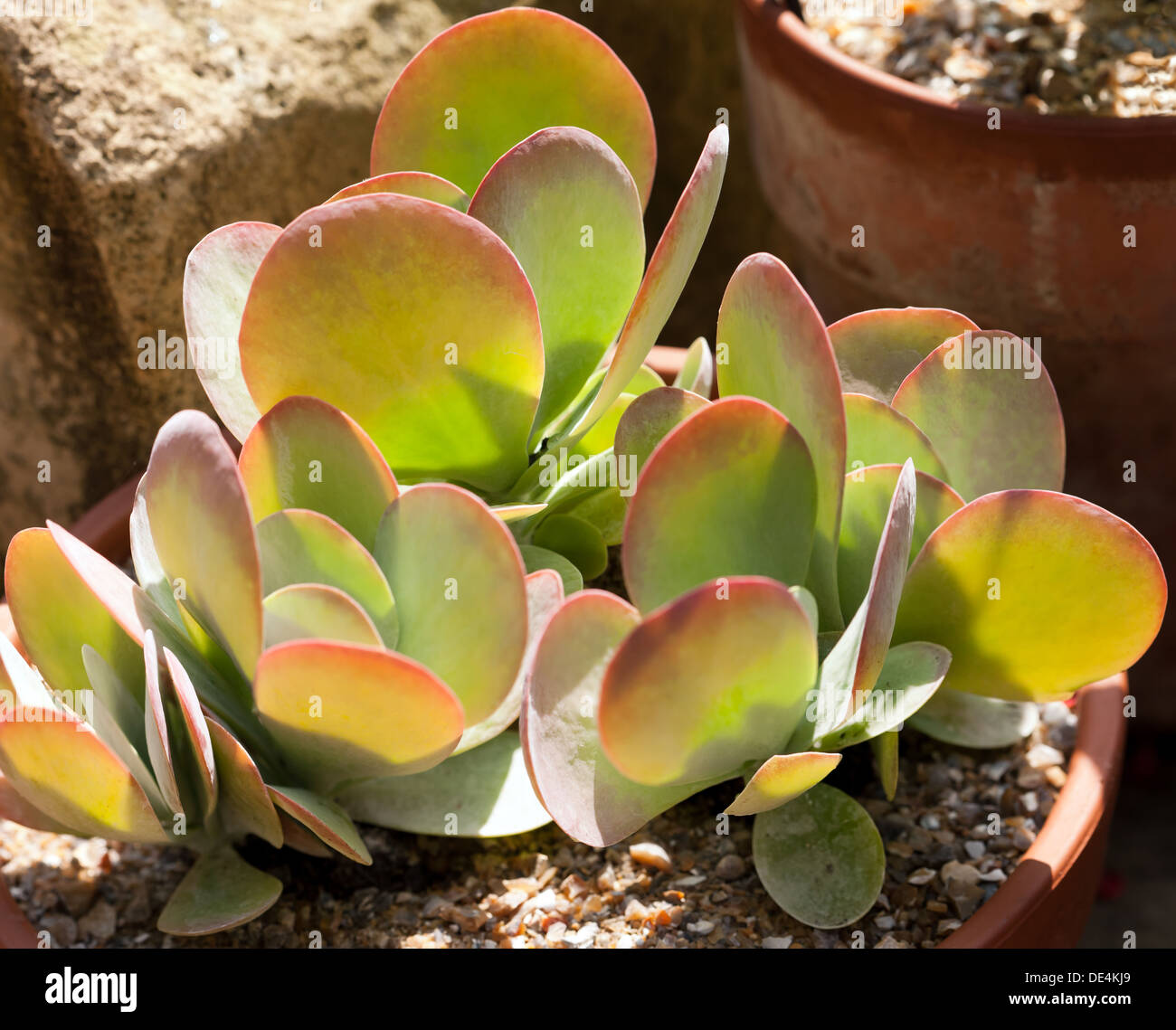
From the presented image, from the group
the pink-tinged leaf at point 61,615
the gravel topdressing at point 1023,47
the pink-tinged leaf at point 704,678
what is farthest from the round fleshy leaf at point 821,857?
the gravel topdressing at point 1023,47

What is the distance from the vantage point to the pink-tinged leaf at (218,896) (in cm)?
64

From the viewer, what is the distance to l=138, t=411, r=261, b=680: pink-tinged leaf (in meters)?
0.55

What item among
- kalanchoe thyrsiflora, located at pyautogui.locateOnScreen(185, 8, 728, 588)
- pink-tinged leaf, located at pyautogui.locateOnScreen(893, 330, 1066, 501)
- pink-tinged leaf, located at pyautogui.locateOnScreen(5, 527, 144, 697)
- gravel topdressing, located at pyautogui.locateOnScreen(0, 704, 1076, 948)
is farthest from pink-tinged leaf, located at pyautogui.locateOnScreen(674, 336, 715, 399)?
pink-tinged leaf, located at pyautogui.locateOnScreen(5, 527, 144, 697)

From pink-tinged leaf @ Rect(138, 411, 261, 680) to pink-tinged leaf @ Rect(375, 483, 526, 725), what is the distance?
0.08m

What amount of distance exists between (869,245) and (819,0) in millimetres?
297

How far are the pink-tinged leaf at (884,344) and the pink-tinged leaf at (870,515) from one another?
10 centimetres

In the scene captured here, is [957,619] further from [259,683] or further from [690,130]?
[690,130]

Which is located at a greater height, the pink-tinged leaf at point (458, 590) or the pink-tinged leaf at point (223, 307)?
the pink-tinged leaf at point (223, 307)

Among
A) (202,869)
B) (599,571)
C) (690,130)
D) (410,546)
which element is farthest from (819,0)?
(202,869)

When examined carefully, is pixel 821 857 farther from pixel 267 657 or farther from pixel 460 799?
pixel 267 657

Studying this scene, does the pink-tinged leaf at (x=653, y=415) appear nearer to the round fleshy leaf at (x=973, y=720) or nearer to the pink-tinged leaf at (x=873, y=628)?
the pink-tinged leaf at (x=873, y=628)

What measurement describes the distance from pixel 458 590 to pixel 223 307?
24 centimetres

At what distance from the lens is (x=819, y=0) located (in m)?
1.23

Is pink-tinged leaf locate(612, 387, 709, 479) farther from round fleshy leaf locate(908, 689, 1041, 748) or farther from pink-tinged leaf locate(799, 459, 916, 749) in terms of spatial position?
round fleshy leaf locate(908, 689, 1041, 748)
